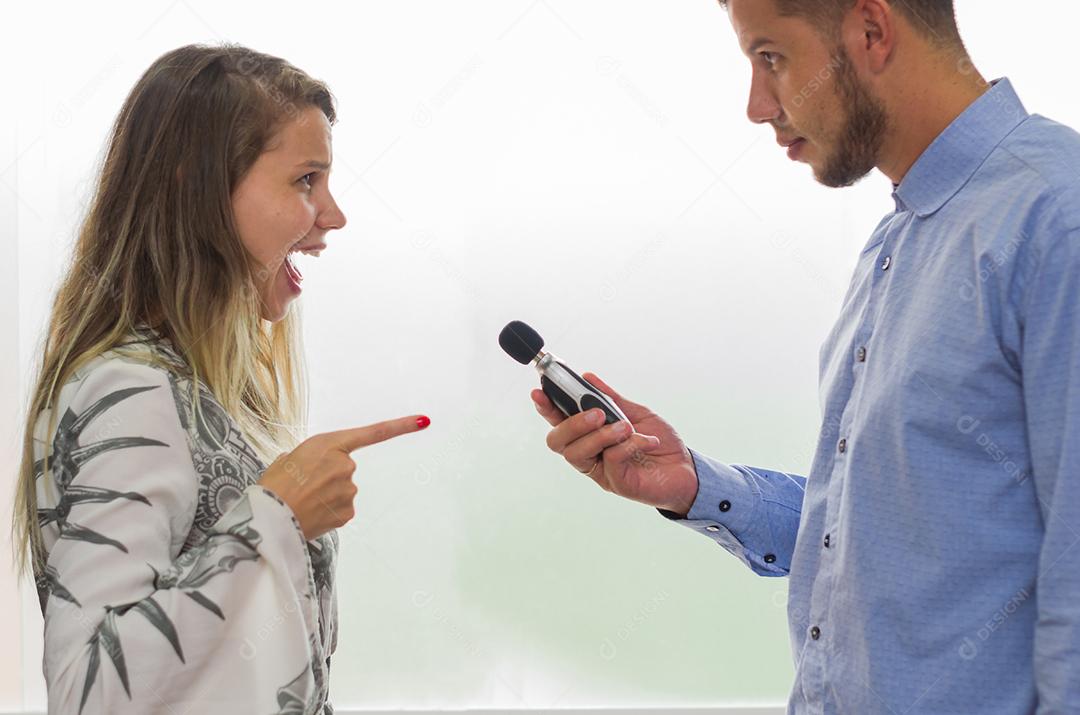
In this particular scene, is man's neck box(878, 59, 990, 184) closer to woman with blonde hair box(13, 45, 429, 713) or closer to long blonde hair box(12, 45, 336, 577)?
woman with blonde hair box(13, 45, 429, 713)

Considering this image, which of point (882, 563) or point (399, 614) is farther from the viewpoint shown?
point (399, 614)

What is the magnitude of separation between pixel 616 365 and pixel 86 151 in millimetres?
1309

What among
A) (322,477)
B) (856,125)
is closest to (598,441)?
(322,477)

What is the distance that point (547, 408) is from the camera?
3.93 ft

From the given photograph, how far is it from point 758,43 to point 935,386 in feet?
1.38

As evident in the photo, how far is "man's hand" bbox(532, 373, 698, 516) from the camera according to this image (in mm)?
1159

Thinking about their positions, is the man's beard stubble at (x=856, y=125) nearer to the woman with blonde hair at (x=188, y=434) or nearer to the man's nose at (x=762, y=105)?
the man's nose at (x=762, y=105)

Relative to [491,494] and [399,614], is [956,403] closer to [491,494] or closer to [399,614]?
[491,494]

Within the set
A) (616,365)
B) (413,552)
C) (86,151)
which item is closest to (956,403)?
(616,365)

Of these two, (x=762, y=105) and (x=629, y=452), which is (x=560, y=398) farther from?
(x=762, y=105)

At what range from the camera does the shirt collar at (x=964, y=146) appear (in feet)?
3.03

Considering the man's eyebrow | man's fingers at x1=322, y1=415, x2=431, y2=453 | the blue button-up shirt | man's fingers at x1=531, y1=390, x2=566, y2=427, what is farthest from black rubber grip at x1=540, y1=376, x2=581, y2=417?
the man's eyebrow

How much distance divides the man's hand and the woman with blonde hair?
21 cm

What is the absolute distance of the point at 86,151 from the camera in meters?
2.32
